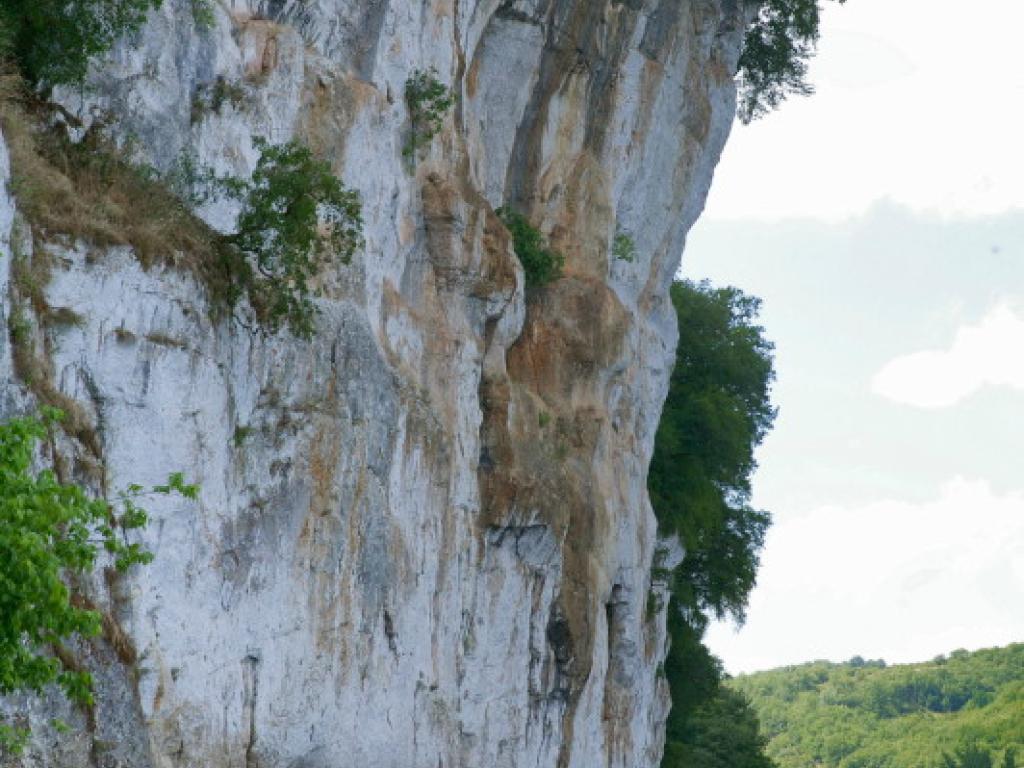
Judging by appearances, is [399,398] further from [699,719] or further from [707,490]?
[699,719]

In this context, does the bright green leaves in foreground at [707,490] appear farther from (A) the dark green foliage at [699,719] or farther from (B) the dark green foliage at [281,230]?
(B) the dark green foliage at [281,230]

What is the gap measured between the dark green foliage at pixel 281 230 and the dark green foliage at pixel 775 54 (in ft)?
68.6

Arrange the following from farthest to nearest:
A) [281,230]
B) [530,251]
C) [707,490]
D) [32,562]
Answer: [707,490], [530,251], [281,230], [32,562]

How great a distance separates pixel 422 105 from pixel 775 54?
18060 mm

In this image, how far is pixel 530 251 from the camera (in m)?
26.8

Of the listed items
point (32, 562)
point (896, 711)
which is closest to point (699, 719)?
point (32, 562)

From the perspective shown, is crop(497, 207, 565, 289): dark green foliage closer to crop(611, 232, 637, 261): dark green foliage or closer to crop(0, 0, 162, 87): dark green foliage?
crop(611, 232, 637, 261): dark green foliage

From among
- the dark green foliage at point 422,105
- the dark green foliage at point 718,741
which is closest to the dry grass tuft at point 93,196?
the dark green foliage at point 422,105

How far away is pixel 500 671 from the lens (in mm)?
23953

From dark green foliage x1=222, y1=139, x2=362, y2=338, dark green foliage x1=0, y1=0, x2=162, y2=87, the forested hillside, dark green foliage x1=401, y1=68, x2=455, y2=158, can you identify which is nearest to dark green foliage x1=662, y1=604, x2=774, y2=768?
dark green foliage x1=401, y1=68, x2=455, y2=158

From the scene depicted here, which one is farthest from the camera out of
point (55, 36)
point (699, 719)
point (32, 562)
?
point (699, 719)

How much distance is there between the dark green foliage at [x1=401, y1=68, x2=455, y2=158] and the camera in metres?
21.8

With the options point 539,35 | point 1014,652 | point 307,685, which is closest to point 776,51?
point 539,35

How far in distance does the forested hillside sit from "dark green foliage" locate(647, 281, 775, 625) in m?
53.1
